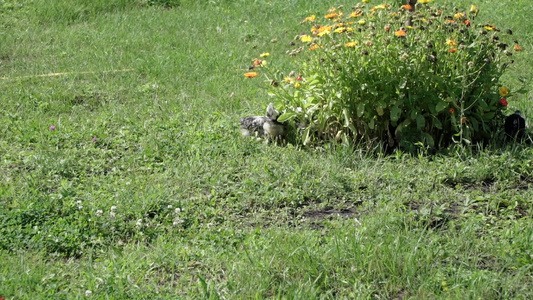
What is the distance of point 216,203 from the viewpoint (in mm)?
4883

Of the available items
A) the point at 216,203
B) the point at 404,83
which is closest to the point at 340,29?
the point at 404,83

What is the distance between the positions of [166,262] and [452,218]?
187cm

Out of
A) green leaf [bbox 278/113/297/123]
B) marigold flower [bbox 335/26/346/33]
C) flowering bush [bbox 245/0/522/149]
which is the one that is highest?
marigold flower [bbox 335/26/346/33]

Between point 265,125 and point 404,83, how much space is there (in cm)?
123

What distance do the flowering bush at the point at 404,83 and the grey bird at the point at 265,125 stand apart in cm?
11

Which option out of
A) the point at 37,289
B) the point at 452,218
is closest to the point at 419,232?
the point at 452,218

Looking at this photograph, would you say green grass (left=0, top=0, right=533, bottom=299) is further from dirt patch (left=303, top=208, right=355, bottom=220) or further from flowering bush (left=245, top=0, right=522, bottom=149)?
flowering bush (left=245, top=0, right=522, bottom=149)

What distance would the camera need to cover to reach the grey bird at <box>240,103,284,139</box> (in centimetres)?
589

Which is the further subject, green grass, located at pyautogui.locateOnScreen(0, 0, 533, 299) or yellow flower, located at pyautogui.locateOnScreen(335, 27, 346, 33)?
yellow flower, located at pyautogui.locateOnScreen(335, 27, 346, 33)

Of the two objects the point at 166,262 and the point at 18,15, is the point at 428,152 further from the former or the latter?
the point at 18,15

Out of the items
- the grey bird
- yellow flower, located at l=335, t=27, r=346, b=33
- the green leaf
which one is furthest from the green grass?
yellow flower, located at l=335, t=27, r=346, b=33

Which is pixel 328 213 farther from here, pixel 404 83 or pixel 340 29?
pixel 340 29

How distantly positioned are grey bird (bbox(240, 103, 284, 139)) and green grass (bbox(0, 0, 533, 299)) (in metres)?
0.13

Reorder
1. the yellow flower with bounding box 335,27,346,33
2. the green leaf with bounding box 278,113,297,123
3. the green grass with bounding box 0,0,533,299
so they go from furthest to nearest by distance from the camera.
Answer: the green leaf with bounding box 278,113,297,123 < the yellow flower with bounding box 335,27,346,33 < the green grass with bounding box 0,0,533,299
